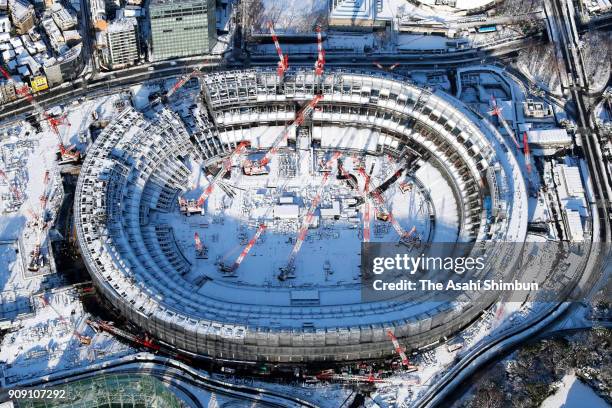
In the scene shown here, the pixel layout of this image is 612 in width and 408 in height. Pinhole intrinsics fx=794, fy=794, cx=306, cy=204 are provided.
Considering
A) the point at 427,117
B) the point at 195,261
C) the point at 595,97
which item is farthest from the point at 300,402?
the point at 595,97

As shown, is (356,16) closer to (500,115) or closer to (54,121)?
(500,115)

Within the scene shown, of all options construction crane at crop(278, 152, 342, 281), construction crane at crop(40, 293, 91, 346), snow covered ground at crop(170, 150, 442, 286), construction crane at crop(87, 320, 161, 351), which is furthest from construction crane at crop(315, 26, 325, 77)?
construction crane at crop(40, 293, 91, 346)

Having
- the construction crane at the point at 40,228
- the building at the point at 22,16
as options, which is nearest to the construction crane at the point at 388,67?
the construction crane at the point at 40,228

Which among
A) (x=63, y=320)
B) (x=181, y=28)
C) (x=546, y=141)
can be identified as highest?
(x=181, y=28)

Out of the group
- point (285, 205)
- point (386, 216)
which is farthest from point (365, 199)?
point (285, 205)

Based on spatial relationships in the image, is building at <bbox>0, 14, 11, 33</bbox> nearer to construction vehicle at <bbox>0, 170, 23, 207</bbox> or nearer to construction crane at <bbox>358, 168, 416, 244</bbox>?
construction vehicle at <bbox>0, 170, 23, 207</bbox>

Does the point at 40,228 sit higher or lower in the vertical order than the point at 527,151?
lower

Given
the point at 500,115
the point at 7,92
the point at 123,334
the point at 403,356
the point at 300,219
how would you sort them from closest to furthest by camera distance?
the point at 403,356 < the point at 123,334 < the point at 300,219 < the point at 500,115 < the point at 7,92
